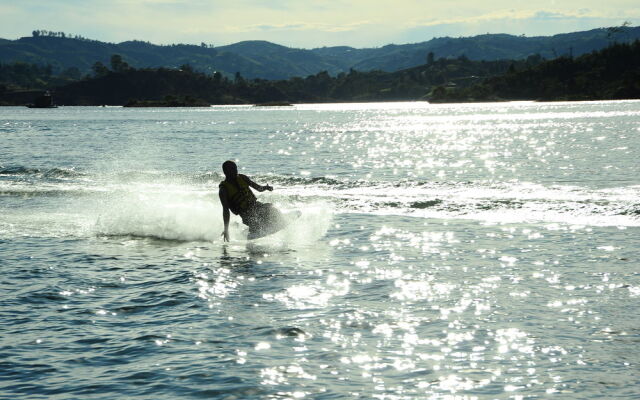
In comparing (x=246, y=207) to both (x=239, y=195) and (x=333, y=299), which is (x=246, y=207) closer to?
(x=239, y=195)

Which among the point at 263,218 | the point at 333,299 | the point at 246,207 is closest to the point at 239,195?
the point at 246,207

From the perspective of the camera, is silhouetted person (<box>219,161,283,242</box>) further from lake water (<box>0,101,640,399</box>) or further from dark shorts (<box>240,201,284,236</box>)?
lake water (<box>0,101,640,399</box>)

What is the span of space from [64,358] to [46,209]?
19822 millimetres

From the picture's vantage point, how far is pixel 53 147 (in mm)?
72750

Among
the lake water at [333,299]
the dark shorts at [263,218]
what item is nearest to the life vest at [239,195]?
the dark shorts at [263,218]

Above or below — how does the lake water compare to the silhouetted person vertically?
below

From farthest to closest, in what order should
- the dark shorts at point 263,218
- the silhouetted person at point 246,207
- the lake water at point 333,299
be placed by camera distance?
the dark shorts at point 263,218 → the silhouetted person at point 246,207 → the lake water at point 333,299

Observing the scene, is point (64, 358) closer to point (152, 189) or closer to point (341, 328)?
point (341, 328)

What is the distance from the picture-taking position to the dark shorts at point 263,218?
19.4 meters

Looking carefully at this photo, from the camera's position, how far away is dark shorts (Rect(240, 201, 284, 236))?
63.6ft

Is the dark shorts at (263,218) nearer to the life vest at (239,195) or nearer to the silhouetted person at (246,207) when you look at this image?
the silhouetted person at (246,207)

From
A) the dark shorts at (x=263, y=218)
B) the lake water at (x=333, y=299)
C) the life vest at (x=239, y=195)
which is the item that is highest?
the life vest at (x=239, y=195)

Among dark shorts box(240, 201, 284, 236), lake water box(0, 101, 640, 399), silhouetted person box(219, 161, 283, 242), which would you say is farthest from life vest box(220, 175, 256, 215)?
lake water box(0, 101, 640, 399)

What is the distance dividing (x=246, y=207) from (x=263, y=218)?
1.78 ft
